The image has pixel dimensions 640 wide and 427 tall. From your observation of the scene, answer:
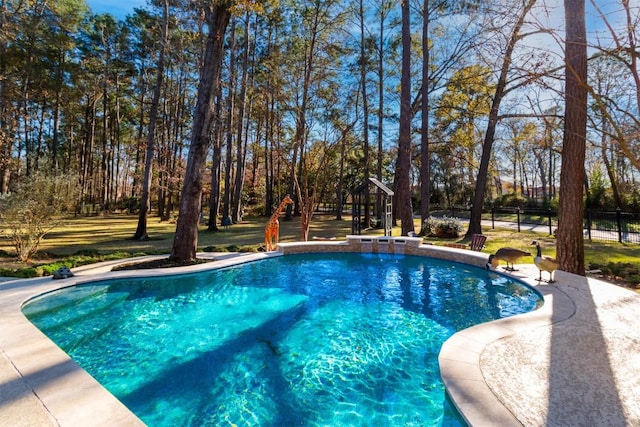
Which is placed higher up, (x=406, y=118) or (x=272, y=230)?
(x=406, y=118)

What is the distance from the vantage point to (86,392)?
2.45 metres

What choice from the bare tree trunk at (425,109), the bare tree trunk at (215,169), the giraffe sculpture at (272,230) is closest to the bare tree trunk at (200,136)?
the giraffe sculpture at (272,230)

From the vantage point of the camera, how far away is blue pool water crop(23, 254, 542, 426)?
288cm

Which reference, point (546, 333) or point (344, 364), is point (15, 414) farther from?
point (546, 333)

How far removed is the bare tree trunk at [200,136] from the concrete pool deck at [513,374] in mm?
3724

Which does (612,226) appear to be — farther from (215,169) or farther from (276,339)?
(215,169)

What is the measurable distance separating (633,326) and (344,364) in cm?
331

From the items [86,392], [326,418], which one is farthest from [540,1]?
[86,392]

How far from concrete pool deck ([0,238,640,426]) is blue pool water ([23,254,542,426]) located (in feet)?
1.26

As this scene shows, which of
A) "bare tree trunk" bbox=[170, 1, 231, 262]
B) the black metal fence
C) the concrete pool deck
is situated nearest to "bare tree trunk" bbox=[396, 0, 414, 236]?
the black metal fence

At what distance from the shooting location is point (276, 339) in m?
4.27

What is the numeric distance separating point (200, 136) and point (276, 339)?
553 centimetres

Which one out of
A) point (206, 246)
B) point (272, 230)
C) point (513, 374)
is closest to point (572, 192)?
point (513, 374)

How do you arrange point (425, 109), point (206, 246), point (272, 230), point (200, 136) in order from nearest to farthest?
point (200, 136) < point (272, 230) < point (206, 246) < point (425, 109)
